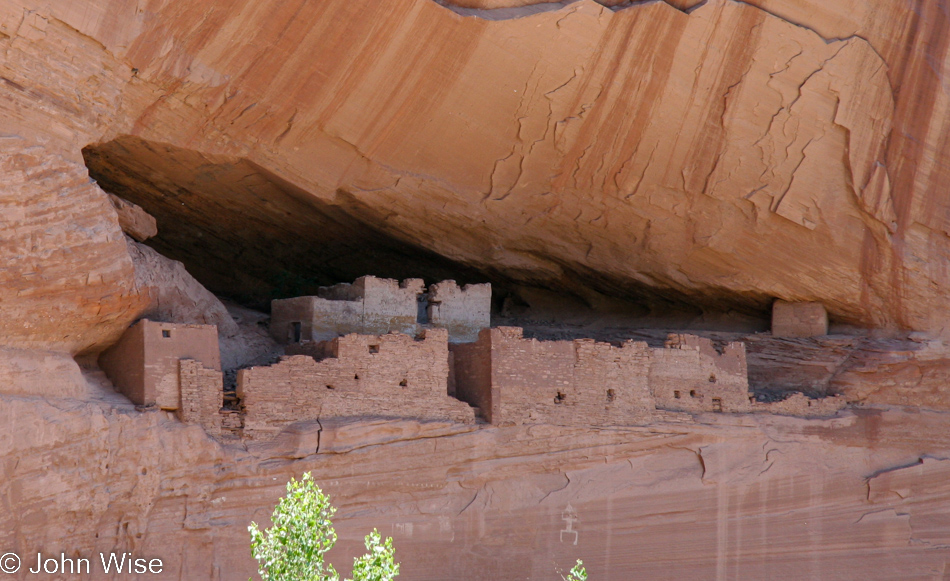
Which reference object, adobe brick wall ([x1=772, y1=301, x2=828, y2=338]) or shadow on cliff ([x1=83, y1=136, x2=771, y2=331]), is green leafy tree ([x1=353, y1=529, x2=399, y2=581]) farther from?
adobe brick wall ([x1=772, y1=301, x2=828, y2=338])

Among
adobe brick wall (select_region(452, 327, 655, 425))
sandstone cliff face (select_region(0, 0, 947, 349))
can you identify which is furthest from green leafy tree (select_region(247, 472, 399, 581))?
adobe brick wall (select_region(452, 327, 655, 425))

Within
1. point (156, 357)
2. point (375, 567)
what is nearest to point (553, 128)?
point (156, 357)

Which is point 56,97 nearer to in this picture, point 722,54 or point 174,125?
point 174,125

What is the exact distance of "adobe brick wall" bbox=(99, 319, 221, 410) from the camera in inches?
421

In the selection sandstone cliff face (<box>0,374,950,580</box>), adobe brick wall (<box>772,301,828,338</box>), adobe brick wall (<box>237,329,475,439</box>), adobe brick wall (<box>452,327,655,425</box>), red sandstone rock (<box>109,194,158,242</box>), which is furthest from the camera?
adobe brick wall (<box>772,301,828,338</box>)

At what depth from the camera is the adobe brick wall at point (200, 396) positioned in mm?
10750

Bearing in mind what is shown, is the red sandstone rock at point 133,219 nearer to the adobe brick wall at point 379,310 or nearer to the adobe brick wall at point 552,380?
the adobe brick wall at point 379,310

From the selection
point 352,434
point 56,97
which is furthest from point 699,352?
point 56,97

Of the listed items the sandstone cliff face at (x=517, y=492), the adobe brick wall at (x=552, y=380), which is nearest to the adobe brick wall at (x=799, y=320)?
the sandstone cliff face at (x=517, y=492)

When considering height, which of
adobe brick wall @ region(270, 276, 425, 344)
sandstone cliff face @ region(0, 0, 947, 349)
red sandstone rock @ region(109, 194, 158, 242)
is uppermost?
sandstone cliff face @ region(0, 0, 947, 349)

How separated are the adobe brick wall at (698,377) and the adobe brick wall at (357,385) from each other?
8.48ft

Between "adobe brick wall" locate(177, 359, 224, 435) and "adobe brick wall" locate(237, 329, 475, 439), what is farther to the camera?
"adobe brick wall" locate(237, 329, 475, 439)

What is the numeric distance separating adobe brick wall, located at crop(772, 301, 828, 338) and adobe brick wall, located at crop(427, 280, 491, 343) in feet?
13.1

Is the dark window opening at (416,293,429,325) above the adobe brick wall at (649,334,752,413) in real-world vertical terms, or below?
above
